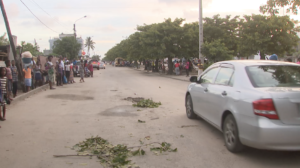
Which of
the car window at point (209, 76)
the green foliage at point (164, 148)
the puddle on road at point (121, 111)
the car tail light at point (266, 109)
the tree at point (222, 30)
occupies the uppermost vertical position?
the tree at point (222, 30)

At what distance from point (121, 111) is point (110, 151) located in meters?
3.88

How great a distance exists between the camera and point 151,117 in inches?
304

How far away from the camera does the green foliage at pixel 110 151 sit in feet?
14.0

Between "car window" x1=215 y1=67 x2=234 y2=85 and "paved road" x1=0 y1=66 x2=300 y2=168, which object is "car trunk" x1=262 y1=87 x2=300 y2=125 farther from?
"car window" x1=215 y1=67 x2=234 y2=85

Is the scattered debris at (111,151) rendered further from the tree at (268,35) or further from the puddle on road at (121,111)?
the tree at (268,35)

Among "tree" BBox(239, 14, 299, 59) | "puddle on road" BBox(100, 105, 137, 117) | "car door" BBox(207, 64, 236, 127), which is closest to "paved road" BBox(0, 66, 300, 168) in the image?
"puddle on road" BBox(100, 105, 137, 117)

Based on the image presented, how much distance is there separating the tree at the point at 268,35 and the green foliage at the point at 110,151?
652 inches

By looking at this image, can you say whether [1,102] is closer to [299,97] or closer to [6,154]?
[6,154]

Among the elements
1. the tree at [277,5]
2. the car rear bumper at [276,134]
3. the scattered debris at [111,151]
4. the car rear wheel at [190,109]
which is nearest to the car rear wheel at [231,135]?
the car rear bumper at [276,134]

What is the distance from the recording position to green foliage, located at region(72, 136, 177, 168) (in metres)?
4.27

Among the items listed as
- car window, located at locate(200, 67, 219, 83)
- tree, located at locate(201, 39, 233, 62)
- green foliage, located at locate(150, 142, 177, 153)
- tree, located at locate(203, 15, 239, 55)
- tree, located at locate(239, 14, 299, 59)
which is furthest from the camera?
tree, located at locate(203, 15, 239, 55)

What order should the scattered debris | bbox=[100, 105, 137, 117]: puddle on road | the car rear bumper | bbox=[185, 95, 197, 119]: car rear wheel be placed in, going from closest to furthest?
the car rear bumper → the scattered debris → bbox=[185, 95, 197, 119]: car rear wheel → bbox=[100, 105, 137, 117]: puddle on road

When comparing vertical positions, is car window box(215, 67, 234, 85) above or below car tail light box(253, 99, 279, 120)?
above

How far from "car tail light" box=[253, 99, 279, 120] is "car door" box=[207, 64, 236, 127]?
640 mm
